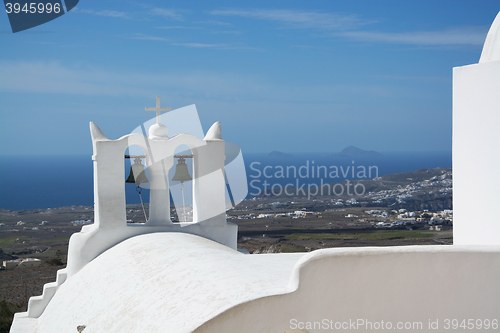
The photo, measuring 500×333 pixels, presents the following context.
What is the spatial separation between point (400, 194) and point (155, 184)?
3924cm

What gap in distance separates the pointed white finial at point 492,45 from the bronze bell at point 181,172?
18.5 feet

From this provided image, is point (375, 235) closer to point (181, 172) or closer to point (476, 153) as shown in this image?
point (181, 172)

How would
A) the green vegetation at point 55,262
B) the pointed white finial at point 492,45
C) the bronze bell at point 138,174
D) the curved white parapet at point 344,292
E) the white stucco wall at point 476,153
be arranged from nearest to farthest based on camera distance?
the curved white parapet at point 344,292 < the white stucco wall at point 476,153 < the pointed white finial at point 492,45 < the bronze bell at point 138,174 < the green vegetation at point 55,262

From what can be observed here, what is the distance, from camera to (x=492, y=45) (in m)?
5.59

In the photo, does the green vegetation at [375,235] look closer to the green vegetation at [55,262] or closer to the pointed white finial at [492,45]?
the green vegetation at [55,262]

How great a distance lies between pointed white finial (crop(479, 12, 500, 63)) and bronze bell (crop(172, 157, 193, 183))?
5626 millimetres

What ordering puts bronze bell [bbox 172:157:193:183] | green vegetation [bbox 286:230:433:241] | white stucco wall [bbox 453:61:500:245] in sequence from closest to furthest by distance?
white stucco wall [bbox 453:61:500:245]
bronze bell [bbox 172:157:193:183]
green vegetation [bbox 286:230:433:241]

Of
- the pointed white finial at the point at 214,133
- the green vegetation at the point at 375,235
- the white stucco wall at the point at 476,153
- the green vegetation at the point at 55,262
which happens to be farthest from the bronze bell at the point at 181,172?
the green vegetation at the point at 375,235

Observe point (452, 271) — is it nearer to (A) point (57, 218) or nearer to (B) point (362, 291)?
(B) point (362, 291)

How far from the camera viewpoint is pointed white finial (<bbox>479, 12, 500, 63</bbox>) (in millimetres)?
5523

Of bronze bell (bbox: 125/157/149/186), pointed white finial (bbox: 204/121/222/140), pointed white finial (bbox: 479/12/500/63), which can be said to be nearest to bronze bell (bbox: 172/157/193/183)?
bronze bell (bbox: 125/157/149/186)

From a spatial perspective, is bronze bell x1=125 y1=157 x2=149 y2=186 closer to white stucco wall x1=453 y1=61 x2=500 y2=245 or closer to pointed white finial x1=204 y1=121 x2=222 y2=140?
pointed white finial x1=204 y1=121 x2=222 y2=140

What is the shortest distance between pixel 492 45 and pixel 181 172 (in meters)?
5.85

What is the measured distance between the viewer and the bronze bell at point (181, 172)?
9.35m
